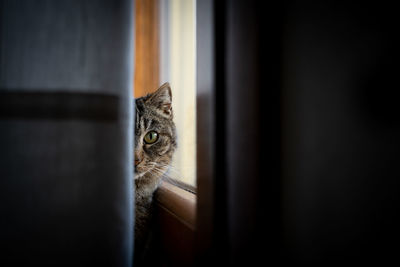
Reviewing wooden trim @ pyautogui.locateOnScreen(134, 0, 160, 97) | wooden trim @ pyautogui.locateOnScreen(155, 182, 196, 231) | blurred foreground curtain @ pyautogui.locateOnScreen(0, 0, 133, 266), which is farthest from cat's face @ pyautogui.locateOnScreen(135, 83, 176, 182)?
wooden trim @ pyautogui.locateOnScreen(134, 0, 160, 97)

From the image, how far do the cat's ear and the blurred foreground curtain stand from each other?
574 millimetres

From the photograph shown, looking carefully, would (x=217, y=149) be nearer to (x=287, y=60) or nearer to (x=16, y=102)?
(x=287, y=60)

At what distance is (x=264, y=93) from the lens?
0.30m

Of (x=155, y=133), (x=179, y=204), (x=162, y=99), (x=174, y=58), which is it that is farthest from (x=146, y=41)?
(x=179, y=204)

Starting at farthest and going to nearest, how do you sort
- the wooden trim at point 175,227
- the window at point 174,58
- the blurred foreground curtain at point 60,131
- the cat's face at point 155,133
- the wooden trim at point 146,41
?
the wooden trim at point 146,41
the window at point 174,58
the cat's face at point 155,133
the wooden trim at point 175,227
the blurred foreground curtain at point 60,131

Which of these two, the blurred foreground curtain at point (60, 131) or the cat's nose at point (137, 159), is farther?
the cat's nose at point (137, 159)

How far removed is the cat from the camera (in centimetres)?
74

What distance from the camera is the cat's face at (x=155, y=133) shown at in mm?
872

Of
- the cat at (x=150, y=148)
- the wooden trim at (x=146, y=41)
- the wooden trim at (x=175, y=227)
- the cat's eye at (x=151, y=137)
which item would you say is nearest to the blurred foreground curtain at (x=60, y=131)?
the wooden trim at (x=175, y=227)

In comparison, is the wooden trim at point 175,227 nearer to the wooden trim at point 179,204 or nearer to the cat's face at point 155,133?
the wooden trim at point 179,204

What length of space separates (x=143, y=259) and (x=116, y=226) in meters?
0.37

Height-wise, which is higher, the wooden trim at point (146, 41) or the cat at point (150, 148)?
the wooden trim at point (146, 41)

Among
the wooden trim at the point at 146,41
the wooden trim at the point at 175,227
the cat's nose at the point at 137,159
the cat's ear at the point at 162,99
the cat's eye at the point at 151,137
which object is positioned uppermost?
the wooden trim at the point at 146,41

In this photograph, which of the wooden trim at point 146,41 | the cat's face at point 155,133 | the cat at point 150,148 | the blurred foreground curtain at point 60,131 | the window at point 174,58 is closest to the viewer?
the blurred foreground curtain at point 60,131
